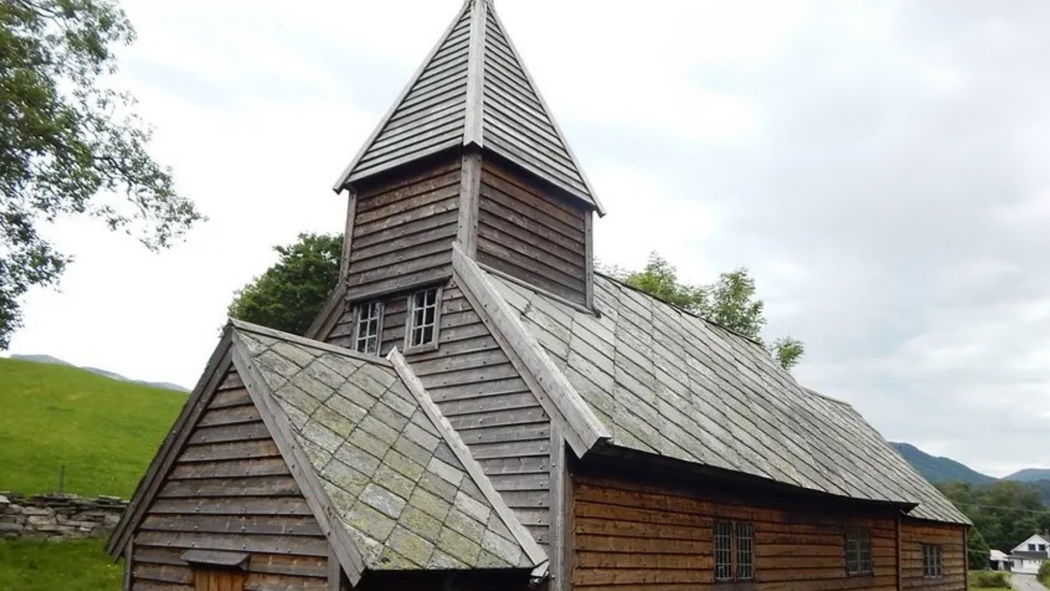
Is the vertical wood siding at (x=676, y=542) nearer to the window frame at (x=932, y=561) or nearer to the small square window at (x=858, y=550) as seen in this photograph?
the small square window at (x=858, y=550)

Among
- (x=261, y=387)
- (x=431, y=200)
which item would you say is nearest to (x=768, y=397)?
(x=431, y=200)

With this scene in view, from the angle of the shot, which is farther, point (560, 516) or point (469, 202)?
point (469, 202)

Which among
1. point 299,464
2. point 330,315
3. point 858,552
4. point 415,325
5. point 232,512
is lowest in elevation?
point 858,552

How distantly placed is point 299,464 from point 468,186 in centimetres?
548

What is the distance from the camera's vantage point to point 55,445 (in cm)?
2944

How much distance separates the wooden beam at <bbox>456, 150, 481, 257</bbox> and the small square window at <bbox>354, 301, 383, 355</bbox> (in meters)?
1.93

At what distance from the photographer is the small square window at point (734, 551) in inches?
502

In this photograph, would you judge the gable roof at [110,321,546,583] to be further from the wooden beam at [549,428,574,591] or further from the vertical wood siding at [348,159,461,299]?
the vertical wood siding at [348,159,461,299]

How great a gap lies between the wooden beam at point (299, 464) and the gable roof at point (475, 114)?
4987 millimetres

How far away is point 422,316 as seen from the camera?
1261cm

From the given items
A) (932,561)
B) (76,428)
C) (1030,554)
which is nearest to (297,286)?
(76,428)

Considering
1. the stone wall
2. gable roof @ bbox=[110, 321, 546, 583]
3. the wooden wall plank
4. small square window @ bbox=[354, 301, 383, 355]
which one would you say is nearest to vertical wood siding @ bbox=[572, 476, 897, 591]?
the wooden wall plank

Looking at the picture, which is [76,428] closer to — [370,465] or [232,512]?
[232,512]

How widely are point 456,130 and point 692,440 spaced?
5.76 metres
